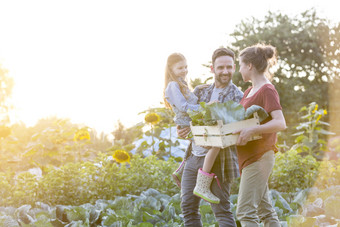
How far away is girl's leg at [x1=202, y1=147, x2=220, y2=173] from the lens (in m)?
2.18

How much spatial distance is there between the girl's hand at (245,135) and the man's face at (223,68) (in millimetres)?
486

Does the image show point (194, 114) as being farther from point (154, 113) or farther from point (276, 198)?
point (154, 113)

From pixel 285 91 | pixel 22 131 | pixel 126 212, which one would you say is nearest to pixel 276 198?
pixel 126 212

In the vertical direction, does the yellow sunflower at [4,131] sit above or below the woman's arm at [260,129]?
above

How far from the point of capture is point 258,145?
6.71 ft

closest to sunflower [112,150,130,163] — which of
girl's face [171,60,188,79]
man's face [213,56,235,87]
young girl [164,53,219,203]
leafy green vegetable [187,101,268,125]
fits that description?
young girl [164,53,219,203]

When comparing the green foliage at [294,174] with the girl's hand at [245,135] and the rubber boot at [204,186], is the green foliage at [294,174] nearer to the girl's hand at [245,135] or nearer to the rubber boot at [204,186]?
the rubber boot at [204,186]

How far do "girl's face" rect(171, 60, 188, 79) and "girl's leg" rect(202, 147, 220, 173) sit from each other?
61 cm

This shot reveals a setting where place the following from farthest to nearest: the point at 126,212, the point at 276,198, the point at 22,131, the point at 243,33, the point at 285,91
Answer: the point at 243,33 < the point at 285,91 < the point at 22,131 < the point at 276,198 < the point at 126,212

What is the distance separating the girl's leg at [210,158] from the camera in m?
2.18

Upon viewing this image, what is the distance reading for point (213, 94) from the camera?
238 cm

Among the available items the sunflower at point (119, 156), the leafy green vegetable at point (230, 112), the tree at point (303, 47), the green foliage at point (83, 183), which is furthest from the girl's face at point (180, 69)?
the tree at point (303, 47)

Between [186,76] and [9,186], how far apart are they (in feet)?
7.36

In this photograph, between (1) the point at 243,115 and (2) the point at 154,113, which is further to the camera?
(2) the point at 154,113
